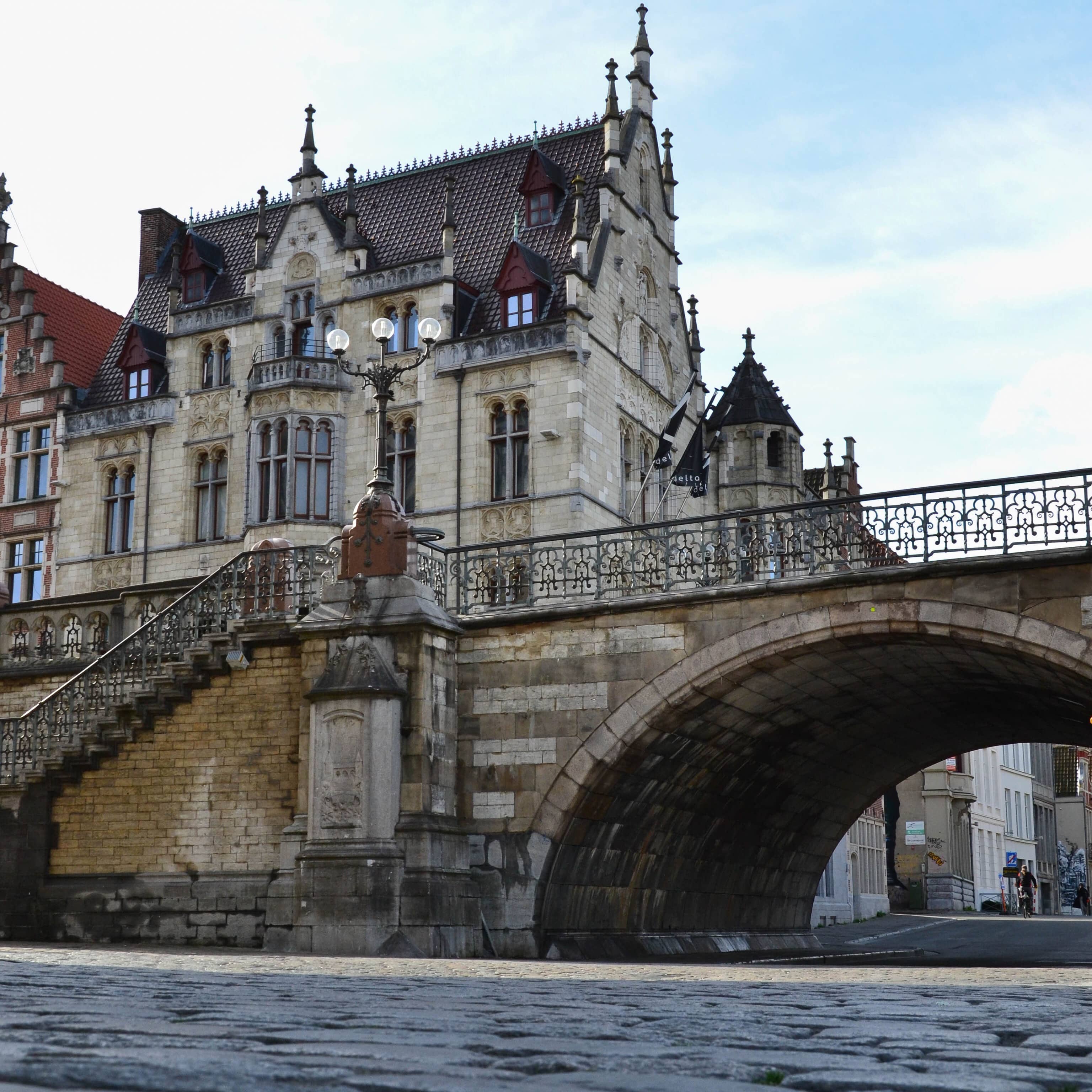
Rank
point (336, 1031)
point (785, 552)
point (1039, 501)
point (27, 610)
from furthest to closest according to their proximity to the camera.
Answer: point (27, 610)
point (785, 552)
point (1039, 501)
point (336, 1031)

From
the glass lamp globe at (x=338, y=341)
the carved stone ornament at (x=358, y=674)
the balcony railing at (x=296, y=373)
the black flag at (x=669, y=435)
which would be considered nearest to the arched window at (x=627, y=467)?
the black flag at (x=669, y=435)

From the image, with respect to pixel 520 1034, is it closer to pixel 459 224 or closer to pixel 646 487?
pixel 646 487

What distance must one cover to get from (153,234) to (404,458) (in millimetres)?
12622

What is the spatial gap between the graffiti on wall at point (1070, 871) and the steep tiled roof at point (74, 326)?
59.9m

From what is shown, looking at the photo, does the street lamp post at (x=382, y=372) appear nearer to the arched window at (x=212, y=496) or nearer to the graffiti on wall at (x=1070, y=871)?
the arched window at (x=212, y=496)

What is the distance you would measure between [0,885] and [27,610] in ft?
18.0

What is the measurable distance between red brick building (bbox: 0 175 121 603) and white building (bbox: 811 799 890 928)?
21.3 metres

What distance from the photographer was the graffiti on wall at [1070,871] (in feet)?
272

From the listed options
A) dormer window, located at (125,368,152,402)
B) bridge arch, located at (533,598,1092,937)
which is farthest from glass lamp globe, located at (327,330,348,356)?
dormer window, located at (125,368,152,402)

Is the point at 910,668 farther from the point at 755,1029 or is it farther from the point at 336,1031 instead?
the point at 336,1031

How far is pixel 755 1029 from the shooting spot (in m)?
6.16

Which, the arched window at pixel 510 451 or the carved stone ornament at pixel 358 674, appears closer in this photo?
the carved stone ornament at pixel 358 674

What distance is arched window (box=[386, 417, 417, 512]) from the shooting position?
34531 millimetres

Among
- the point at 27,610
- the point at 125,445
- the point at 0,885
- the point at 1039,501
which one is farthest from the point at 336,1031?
the point at 125,445
